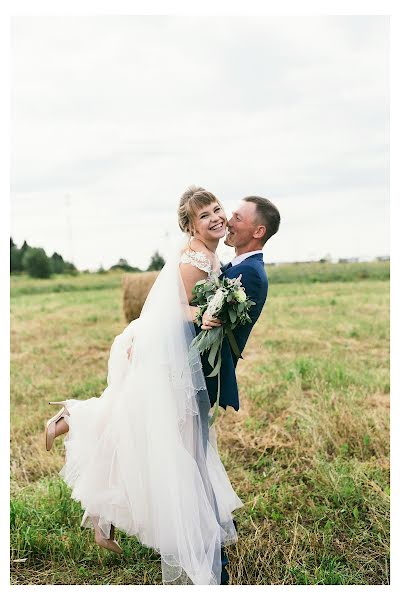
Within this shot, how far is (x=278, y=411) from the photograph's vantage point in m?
6.26

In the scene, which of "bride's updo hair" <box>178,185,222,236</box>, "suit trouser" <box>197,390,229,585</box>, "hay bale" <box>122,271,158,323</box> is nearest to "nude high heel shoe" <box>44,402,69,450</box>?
"suit trouser" <box>197,390,229,585</box>

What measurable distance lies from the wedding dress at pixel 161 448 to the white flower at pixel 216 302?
263mm

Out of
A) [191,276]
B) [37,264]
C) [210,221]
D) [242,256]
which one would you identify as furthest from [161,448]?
[37,264]

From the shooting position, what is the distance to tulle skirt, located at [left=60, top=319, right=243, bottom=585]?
3395mm

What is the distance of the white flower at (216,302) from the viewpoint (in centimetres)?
314

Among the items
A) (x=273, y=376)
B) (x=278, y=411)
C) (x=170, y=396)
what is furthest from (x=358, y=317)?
(x=170, y=396)

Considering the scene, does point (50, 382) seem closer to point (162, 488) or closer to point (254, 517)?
point (254, 517)

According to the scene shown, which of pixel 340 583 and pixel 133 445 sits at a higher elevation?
pixel 133 445

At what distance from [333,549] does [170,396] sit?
63.9 inches

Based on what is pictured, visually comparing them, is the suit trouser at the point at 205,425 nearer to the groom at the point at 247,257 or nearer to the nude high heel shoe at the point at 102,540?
the groom at the point at 247,257

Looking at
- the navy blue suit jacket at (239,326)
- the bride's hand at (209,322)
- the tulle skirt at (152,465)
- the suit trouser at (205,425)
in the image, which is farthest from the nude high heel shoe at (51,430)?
the bride's hand at (209,322)

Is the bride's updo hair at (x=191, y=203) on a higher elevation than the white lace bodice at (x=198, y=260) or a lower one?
higher

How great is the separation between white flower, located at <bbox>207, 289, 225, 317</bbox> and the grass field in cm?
170

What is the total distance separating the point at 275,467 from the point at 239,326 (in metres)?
2.08
